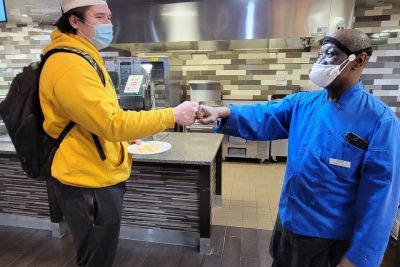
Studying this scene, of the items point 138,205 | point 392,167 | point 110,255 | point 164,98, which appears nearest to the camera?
point 392,167

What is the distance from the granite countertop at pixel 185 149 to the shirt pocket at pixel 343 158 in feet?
3.31

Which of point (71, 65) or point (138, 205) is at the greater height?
point (71, 65)

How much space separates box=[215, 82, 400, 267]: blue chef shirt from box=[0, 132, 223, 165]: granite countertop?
86cm

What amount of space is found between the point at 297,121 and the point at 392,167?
15.8 inches

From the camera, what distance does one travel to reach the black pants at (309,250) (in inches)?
42.2

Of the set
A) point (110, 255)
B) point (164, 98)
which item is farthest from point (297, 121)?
point (164, 98)

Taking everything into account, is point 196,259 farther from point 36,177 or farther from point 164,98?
point 164,98

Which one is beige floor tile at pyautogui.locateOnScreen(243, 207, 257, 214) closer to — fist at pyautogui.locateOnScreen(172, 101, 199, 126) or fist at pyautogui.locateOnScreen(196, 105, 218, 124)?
fist at pyautogui.locateOnScreen(196, 105, 218, 124)

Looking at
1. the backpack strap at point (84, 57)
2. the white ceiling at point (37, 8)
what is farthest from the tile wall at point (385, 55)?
the backpack strap at point (84, 57)

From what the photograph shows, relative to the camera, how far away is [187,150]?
2111 millimetres

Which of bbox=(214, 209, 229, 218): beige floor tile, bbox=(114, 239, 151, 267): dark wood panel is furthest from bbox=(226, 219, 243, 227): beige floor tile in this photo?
bbox=(114, 239, 151, 267): dark wood panel

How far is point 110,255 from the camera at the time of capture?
1.27m

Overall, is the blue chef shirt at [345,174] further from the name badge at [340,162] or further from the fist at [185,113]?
the fist at [185,113]

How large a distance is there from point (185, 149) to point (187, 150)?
0.03 m
